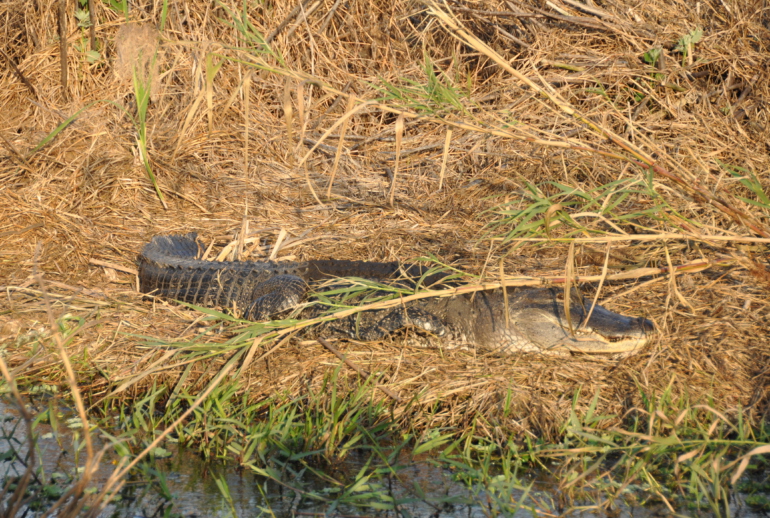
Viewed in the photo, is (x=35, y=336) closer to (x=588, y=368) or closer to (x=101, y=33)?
(x=588, y=368)

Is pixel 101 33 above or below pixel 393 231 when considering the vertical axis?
above

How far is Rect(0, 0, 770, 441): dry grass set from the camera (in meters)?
2.88

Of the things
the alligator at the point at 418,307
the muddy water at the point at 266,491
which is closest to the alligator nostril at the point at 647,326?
the alligator at the point at 418,307

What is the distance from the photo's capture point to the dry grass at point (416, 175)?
2.88m

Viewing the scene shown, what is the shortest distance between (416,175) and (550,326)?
7.90 ft

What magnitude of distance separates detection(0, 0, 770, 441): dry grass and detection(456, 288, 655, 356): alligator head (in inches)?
3.7

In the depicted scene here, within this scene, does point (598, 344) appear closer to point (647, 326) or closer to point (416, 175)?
point (647, 326)

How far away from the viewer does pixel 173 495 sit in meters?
2.23

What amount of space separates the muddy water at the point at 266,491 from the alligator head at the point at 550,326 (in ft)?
3.18

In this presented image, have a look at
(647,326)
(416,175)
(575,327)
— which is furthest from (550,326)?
(416,175)

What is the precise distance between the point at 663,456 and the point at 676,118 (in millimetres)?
3519

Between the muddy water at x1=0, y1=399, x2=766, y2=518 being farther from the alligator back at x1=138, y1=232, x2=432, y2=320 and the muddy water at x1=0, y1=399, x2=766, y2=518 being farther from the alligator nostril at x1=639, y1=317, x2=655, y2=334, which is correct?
the alligator back at x1=138, y1=232, x2=432, y2=320

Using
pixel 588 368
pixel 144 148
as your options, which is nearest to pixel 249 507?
pixel 588 368

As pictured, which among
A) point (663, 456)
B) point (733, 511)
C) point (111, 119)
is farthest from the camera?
point (111, 119)
